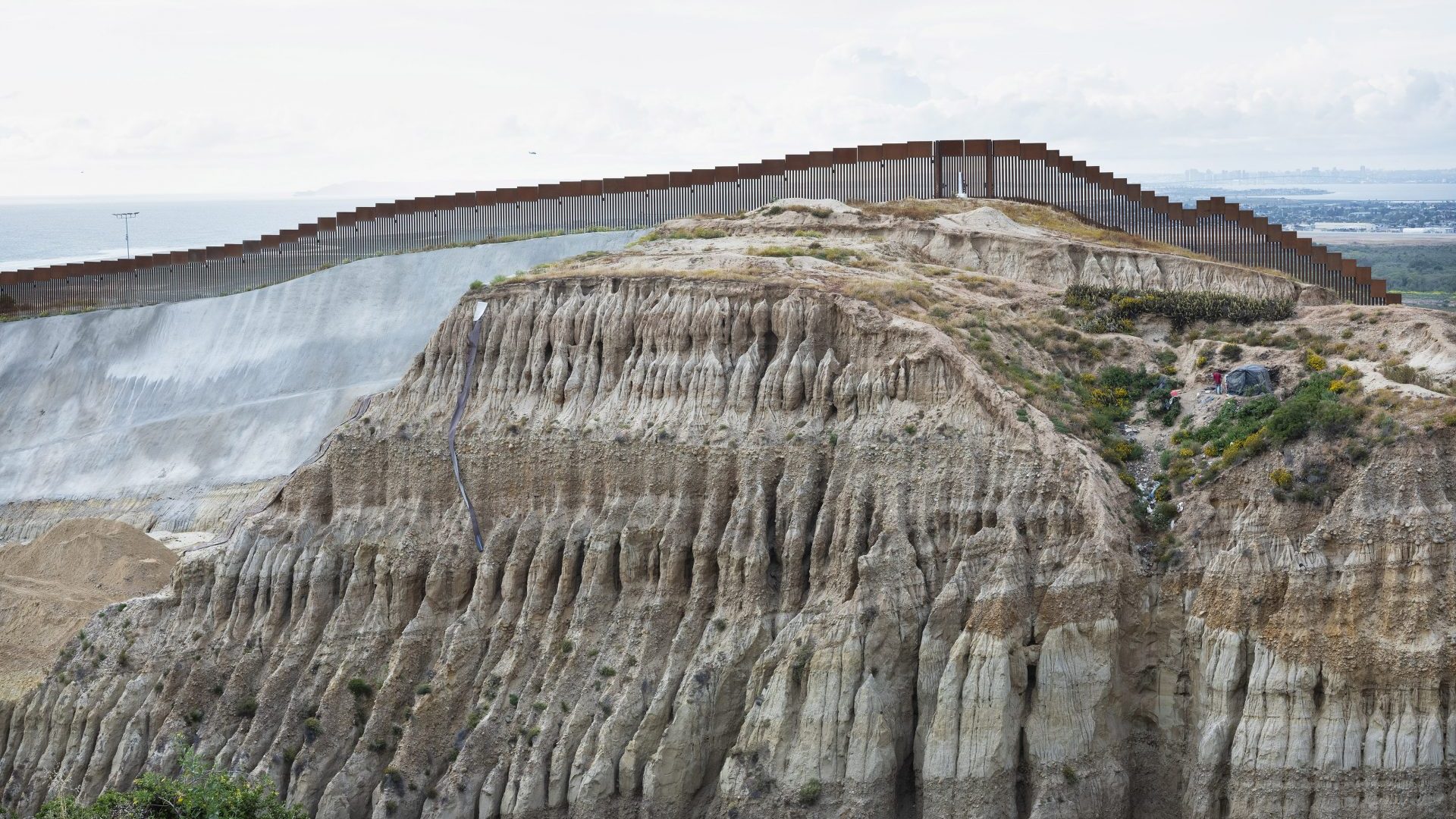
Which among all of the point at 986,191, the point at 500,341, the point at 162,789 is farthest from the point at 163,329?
the point at 162,789

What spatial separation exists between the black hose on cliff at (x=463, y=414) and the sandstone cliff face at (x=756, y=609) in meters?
0.27

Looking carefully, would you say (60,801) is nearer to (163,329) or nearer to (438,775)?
(438,775)

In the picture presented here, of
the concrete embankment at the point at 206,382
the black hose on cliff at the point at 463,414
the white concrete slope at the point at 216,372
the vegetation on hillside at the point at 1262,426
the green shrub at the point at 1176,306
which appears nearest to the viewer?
the vegetation on hillside at the point at 1262,426

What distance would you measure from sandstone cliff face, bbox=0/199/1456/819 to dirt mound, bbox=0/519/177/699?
5792mm

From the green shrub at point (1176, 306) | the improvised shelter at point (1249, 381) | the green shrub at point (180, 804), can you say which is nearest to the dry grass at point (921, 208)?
the green shrub at point (1176, 306)

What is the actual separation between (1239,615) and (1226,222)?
23.7m

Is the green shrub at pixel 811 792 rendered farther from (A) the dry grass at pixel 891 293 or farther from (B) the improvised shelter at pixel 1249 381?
(B) the improvised shelter at pixel 1249 381

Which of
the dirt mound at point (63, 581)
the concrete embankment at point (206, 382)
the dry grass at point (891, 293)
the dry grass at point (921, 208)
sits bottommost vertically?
the dirt mound at point (63, 581)

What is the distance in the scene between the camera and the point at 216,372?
76.9 meters

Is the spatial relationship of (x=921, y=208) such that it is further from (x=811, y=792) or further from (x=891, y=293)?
(x=811, y=792)

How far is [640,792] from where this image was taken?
4231 cm

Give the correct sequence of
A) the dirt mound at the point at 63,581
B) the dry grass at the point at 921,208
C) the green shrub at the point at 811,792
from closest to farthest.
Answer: the green shrub at the point at 811,792 → the dirt mound at the point at 63,581 → the dry grass at the point at 921,208

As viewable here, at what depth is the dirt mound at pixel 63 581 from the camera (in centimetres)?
6059

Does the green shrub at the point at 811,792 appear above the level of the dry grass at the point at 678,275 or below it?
below
